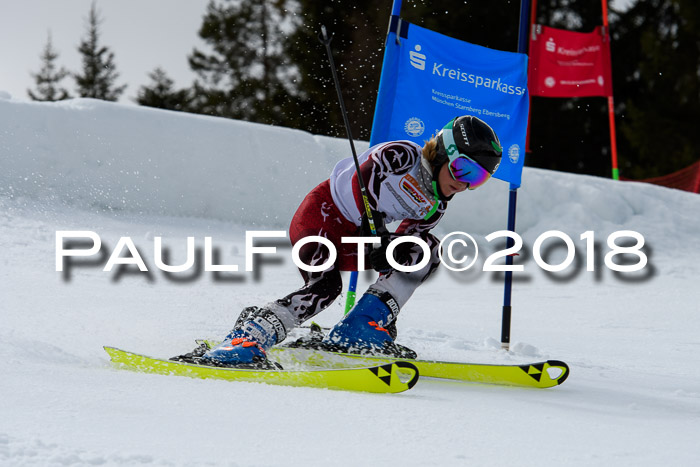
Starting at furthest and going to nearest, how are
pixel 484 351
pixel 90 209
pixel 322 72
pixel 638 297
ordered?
1. pixel 322 72
2. pixel 90 209
3. pixel 638 297
4. pixel 484 351

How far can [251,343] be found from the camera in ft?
9.35

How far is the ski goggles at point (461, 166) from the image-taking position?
3079 mm

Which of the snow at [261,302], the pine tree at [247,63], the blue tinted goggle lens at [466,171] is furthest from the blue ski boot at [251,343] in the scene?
the pine tree at [247,63]

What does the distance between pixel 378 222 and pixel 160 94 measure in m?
27.4

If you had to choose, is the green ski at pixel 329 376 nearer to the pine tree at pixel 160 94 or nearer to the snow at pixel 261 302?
the snow at pixel 261 302

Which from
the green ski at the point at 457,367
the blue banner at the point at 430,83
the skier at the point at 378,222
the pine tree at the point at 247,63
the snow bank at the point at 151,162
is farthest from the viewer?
the pine tree at the point at 247,63

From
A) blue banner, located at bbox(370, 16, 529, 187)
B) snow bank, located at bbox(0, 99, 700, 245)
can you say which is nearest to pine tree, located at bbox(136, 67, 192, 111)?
snow bank, located at bbox(0, 99, 700, 245)

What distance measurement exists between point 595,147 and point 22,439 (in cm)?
2182

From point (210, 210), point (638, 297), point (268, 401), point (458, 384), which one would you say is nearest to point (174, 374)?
point (268, 401)

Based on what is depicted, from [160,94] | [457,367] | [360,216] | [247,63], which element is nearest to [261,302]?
[360,216]

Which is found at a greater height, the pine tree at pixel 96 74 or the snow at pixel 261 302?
the pine tree at pixel 96 74

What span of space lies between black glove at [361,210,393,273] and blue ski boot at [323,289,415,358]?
0.15 meters

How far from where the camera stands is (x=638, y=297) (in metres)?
6.41

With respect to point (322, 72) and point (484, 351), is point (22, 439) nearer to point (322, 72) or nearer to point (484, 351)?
point (484, 351)
